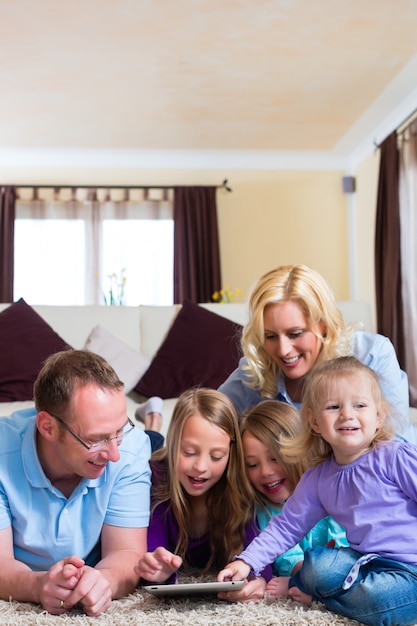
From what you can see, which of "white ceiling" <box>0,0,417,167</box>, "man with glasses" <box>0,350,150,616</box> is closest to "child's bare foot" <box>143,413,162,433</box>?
"man with glasses" <box>0,350,150,616</box>

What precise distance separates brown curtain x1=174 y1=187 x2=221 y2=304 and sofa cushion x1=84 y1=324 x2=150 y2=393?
3.40 metres

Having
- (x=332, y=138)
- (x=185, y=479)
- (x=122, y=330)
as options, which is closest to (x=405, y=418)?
(x=185, y=479)

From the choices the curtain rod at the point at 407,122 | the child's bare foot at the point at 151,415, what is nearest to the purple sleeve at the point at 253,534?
the child's bare foot at the point at 151,415

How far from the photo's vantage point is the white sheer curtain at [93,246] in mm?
7312

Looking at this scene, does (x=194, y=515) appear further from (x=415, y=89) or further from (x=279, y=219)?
(x=279, y=219)

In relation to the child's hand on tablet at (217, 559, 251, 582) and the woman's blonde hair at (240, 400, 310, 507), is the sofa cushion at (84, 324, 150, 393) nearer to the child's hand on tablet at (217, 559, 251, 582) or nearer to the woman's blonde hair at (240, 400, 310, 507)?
the woman's blonde hair at (240, 400, 310, 507)

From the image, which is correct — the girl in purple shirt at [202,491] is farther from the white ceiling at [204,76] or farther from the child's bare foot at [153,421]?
the white ceiling at [204,76]

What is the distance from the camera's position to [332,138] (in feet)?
22.9

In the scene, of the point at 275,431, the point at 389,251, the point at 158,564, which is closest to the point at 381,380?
the point at 275,431

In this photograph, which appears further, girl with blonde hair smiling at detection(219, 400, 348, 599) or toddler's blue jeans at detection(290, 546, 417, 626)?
girl with blonde hair smiling at detection(219, 400, 348, 599)

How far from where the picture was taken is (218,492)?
6.49 feet

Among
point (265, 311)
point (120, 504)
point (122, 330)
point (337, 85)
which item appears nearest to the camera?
point (120, 504)

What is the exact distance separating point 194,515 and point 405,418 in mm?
681

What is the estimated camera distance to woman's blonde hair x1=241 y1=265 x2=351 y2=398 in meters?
2.30
